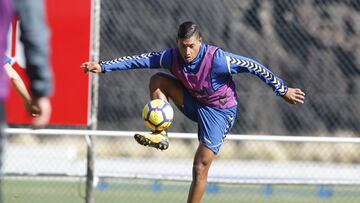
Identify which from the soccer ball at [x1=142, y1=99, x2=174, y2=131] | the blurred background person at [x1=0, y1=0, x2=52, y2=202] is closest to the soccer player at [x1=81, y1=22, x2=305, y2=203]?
the soccer ball at [x1=142, y1=99, x2=174, y2=131]

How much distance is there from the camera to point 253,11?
34.4 feet

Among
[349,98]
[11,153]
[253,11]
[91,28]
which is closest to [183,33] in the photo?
[91,28]

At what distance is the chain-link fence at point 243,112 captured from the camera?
33.4 ft

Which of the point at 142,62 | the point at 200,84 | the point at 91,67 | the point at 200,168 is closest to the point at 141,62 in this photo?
the point at 142,62

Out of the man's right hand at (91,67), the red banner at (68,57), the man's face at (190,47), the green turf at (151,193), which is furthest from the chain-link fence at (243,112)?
the man's right hand at (91,67)

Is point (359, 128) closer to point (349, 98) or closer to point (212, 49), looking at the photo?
point (349, 98)

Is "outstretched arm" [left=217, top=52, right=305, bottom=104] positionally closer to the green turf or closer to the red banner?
the red banner

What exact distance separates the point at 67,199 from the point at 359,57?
3.65 m

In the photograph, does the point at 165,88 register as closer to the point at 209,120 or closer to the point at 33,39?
the point at 209,120

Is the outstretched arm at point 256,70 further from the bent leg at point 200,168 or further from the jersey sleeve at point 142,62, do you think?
the bent leg at point 200,168

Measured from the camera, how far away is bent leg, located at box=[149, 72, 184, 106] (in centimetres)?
762

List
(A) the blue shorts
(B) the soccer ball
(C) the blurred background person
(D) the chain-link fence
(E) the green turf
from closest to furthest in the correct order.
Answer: (C) the blurred background person
(B) the soccer ball
(A) the blue shorts
(D) the chain-link fence
(E) the green turf

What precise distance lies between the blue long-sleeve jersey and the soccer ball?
368mm

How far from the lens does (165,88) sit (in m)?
7.69
